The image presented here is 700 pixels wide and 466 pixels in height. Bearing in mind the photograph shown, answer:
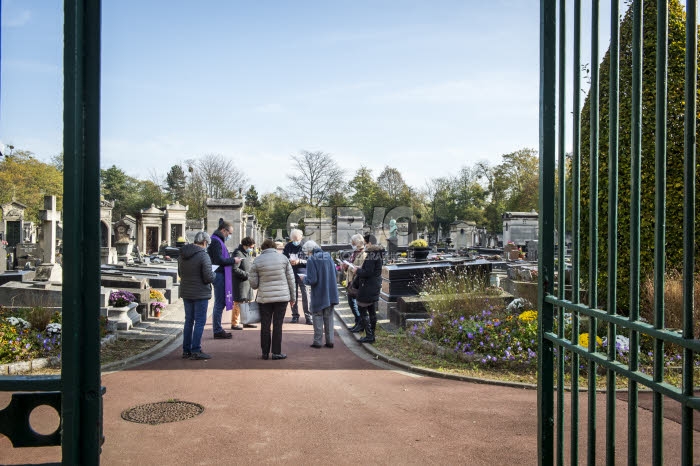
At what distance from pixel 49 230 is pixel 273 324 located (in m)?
13.3

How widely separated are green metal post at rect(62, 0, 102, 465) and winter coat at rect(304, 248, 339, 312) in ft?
24.4

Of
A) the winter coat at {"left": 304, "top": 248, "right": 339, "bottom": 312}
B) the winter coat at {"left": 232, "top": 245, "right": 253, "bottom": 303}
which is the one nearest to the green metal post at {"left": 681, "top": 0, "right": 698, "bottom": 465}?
the winter coat at {"left": 304, "top": 248, "right": 339, "bottom": 312}

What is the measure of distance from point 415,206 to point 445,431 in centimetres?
5509

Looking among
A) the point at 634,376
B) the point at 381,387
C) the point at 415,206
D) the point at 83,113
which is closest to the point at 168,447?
the point at 381,387

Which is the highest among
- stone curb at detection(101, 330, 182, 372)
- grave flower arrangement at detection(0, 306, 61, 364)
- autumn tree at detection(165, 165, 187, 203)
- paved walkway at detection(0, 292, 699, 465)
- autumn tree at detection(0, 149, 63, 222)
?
autumn tree at detection(165, 165, 187, 203)

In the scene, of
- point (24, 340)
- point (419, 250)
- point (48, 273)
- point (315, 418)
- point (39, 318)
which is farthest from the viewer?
point (419, 250)

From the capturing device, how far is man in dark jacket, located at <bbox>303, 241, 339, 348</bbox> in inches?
375

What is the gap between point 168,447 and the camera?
4.93 metres

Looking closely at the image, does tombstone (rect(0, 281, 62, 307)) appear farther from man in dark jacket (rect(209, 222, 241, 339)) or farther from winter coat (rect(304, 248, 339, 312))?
winter coat (rect(304, 248, 339, 312))

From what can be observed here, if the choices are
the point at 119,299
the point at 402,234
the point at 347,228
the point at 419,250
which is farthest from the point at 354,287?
the point at 402,234

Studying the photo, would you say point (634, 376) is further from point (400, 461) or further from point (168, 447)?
point (168, 447)

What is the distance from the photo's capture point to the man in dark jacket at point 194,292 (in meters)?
8.73

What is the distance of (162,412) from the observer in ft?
19.4

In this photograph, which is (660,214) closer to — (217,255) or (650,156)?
(650,156)
